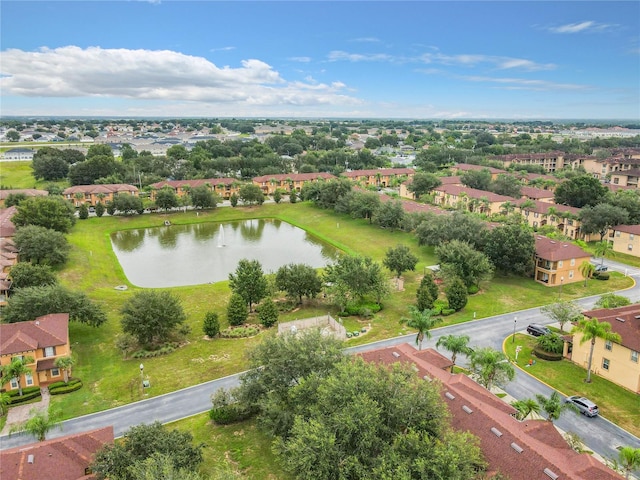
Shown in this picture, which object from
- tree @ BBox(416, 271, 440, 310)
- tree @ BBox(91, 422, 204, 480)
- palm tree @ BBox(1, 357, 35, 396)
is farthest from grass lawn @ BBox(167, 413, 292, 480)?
tree @ BBox(416, 271, 440, 310)

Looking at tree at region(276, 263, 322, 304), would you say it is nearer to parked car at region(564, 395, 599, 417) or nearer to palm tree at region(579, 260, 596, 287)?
parked car at region(564, 395, 599, 417)

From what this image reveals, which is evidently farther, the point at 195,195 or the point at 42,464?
the point at 195,195

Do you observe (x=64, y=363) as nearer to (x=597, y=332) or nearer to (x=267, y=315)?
(x=267, y=315)

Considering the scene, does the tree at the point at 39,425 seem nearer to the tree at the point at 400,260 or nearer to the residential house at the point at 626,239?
the tree at the point at 400,260

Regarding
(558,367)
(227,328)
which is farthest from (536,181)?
(227,328)

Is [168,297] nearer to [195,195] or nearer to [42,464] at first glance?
[42,464]
